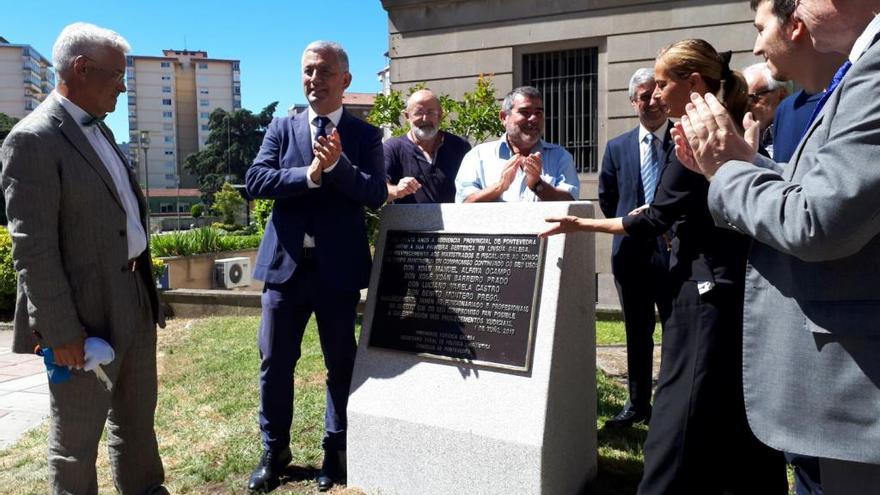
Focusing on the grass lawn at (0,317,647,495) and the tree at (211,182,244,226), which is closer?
the grass lawn at (0,317,647,495)

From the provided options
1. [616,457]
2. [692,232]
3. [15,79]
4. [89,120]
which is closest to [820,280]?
[692,232]

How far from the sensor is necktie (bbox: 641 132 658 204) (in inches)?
171

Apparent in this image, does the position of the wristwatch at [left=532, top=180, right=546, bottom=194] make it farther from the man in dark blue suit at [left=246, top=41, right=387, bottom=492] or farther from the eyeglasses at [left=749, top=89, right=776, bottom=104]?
the eyeglasses at [left=749, top=89, right=776, bottom=104]

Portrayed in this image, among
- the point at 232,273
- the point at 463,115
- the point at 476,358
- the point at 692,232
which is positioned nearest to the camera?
the point at 692,232

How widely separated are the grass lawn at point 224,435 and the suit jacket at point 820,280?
204 cm

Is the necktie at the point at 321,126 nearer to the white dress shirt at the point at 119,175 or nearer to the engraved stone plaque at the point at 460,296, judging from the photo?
the engraved stone plaque at the point at 460,296

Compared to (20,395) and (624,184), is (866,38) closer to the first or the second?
(624,184)

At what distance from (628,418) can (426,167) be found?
2233mm

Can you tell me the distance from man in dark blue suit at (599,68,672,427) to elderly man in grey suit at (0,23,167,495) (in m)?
3.05

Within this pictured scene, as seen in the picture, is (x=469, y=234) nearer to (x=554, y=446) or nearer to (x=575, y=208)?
(x=575, y=208)

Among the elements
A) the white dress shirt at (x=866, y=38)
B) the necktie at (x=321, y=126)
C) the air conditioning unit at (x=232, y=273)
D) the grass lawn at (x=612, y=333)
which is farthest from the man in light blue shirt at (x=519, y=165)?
the air conditioning unit at (x=232, y=273)

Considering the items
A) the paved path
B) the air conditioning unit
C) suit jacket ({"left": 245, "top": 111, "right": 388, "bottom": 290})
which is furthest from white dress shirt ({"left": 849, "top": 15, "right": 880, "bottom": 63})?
the air conditioning unit

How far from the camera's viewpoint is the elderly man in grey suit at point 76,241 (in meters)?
2.67

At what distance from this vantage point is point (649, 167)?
14.4ft
